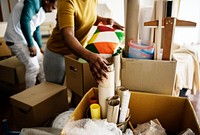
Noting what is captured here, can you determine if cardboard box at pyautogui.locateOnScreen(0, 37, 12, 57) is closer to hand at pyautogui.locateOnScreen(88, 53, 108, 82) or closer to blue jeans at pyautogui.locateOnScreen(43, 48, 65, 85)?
blue jeans at pyautogui.locateOnScreen(43, 48, 65, 85)

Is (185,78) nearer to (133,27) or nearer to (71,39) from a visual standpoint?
(133,27)

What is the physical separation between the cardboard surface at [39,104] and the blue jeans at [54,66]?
0.28 feet

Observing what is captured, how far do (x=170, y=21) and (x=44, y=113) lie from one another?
3.62ft

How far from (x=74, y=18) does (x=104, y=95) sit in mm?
635

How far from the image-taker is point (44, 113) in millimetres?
1462

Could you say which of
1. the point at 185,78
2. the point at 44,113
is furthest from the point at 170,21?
the point at 185,78

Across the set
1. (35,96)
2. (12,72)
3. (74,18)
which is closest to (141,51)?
(74,18)

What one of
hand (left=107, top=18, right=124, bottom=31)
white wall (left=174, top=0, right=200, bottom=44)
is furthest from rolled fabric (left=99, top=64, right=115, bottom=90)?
white wall (left=174, top=0, right=200, bottom=44)

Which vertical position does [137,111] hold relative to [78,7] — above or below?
below

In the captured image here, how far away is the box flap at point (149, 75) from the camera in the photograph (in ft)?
2.96

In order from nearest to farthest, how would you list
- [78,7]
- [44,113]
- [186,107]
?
[186,107] < [78,7] < [44,113]

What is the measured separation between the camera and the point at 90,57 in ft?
2.74

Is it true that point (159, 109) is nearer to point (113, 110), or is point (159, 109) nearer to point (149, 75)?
point (149, 75)

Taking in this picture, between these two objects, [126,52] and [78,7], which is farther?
[78,7]
